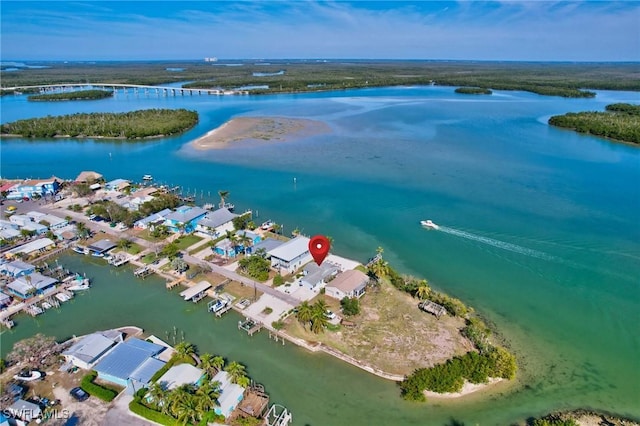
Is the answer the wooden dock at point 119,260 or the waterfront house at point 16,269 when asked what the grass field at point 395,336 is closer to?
the wooden dock at point 119,260

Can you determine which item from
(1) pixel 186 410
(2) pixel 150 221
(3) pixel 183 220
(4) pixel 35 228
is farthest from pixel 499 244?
(4) pixel 35 228

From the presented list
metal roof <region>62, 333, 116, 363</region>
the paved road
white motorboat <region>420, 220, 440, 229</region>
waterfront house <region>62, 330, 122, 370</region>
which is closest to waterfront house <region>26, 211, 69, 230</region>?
the paved road

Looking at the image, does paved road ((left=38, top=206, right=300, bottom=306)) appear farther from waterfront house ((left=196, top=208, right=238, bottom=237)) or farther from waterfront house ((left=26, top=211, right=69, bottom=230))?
waterfront house ((left=196, top=208, right=238, bottom=237))

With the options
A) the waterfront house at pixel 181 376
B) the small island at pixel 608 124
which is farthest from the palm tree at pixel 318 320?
the small island at pixel 608 124

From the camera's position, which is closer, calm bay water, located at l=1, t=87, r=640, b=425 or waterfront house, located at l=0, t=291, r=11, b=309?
calm bay water, located at l=1, t=87, r=640, b=425

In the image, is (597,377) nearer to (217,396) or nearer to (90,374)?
(217,396)
